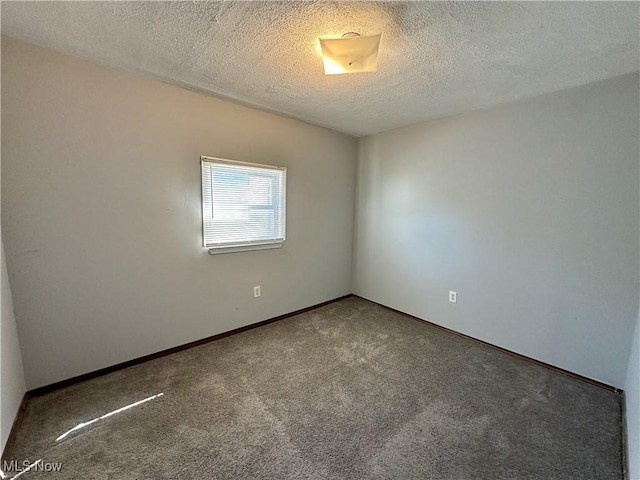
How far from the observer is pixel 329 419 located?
5.48 feet

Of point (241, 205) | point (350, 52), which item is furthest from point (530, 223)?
point (241, 205)

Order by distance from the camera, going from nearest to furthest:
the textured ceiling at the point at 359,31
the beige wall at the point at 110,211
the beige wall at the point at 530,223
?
the textured ceiling at the point at 359,31, the beige wall at the point at 110,211, the beige wall at the point at 530,223

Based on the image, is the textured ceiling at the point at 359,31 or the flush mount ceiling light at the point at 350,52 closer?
the textured ceiling at the point at 359,31

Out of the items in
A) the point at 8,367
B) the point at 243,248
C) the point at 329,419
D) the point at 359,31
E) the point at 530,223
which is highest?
the point at 359,31

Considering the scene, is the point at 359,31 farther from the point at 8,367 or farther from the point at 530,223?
the point at 8,367

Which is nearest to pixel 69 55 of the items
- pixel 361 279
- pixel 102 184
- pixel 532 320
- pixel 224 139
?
pixel 102 184

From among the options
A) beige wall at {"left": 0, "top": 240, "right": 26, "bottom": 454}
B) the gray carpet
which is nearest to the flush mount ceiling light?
the gray carpet

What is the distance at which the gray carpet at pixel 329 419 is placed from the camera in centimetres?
137

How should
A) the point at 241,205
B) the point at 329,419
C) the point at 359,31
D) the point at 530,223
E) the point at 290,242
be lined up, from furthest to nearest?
1. the point at 290,242
2. the point at 241,205
3. the point at 530,223
4. the point at 329,419
5. the point at 359,31

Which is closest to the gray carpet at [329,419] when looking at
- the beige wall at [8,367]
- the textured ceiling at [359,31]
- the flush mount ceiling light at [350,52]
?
the beige wall at [8,367]

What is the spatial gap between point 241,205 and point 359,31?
171 cm

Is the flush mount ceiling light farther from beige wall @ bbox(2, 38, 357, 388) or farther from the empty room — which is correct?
beige wall @ bbox(2, 38, 357, 388)

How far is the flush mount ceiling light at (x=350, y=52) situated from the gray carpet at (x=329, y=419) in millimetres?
2127

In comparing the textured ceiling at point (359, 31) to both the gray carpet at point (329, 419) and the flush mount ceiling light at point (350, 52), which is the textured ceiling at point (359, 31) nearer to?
the flush mount ceiling light at point (350, 52)
